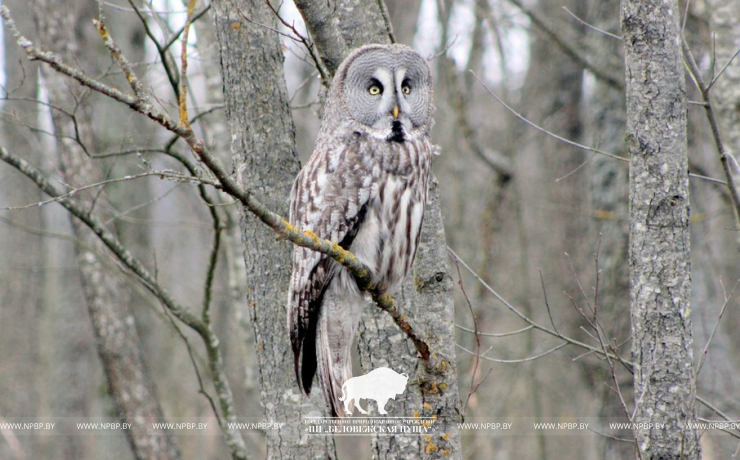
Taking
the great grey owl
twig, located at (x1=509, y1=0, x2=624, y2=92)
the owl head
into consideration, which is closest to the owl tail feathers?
the great grey owl

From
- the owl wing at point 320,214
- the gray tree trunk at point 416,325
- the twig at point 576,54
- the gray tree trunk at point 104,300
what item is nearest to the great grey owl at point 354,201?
the owl wing at point 320,214

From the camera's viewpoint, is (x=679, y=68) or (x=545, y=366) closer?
(x=679, y=68)

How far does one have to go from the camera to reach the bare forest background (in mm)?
4793

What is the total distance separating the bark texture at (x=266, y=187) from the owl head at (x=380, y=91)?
41 centimetres

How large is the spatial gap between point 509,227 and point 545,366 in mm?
2600

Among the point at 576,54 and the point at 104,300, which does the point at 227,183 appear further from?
the point at 576,54

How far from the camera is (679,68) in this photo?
10.7 feet

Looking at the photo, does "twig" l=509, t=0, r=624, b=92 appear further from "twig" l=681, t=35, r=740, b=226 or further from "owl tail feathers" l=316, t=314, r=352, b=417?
"owl tail feathers" l=316, t=314, r=352, b=417

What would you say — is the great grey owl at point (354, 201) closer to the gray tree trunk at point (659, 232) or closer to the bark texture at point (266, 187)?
the bark texture at point (266, 187)

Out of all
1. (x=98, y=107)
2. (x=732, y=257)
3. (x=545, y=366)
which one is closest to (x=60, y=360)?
(x=98, y=107)

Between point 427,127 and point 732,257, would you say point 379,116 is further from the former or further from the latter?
point 732,257

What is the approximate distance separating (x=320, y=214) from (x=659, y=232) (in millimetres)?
1616

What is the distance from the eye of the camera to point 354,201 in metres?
3.71

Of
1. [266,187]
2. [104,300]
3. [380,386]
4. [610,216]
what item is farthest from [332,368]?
[610,216]
